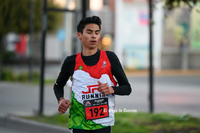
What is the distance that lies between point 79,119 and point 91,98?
0.22 m

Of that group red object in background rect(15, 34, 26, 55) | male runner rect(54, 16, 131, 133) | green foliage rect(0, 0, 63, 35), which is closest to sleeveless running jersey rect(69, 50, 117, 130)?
male runner rect(54, 16, 131, 133)

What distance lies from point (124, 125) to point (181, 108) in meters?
5.08

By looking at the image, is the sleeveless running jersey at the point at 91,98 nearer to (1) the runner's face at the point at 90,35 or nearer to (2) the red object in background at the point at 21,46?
(1) the runner's face at the point at 90,35

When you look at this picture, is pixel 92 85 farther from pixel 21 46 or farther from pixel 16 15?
pixel 21 46

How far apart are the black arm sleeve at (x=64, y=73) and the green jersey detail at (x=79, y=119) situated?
20 cm

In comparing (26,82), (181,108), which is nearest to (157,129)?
(181,108)

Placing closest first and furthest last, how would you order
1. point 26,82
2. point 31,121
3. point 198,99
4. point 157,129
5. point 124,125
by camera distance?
1. point 157,129
2. point 124,125
3. point 31,121
4. point 198,99
5. point 26,82

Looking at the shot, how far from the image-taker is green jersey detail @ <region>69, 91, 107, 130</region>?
130 inches

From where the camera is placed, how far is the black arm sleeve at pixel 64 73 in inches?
136

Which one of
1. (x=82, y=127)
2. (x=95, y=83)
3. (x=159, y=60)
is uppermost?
(x=95, y=83)

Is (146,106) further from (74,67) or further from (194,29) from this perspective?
(194,29)

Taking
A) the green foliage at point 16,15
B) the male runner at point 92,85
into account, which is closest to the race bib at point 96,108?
the male runner at point 92,85

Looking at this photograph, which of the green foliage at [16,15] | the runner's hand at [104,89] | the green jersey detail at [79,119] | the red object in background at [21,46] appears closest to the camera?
the runner's hand at [104,89]

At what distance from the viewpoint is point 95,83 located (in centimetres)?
332
